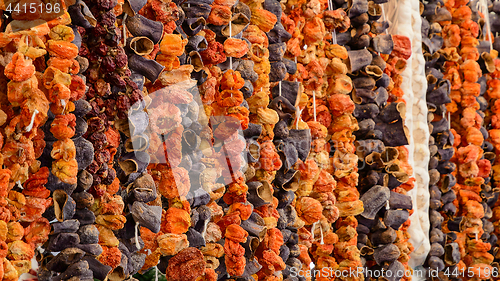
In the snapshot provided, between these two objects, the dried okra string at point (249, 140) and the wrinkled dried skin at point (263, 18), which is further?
the wrinkled dried skin at point (263, 18)

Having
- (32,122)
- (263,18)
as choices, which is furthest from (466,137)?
(32,122)

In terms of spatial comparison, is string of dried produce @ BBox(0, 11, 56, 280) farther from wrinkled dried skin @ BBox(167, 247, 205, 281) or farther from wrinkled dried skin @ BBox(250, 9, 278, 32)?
wrinkled dried skin @ BBox(250, 9, 278, 32)

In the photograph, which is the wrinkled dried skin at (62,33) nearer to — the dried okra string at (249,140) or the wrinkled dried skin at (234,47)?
the dried okra string at (249,140)

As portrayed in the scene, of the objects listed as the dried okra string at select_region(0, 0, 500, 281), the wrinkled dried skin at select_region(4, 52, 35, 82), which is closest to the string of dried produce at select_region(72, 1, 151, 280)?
the dried okra string at select_region(0, 0, 500, 281)

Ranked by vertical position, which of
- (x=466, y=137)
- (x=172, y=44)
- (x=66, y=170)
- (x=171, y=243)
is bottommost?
(x=466, y=137)

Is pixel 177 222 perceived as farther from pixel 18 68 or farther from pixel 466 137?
pixel 466 137

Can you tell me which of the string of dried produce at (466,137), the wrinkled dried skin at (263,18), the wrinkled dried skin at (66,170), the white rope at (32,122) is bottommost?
the string of dried produce at (466,137)

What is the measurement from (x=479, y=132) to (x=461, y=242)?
332mm

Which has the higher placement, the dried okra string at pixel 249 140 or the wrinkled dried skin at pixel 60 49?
the wrinkled dried skin at pixel 60 49

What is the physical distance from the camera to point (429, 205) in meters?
1.44

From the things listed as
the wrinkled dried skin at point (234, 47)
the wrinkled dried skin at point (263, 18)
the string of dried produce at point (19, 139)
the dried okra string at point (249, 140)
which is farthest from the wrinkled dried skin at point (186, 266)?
the wrinkled dried skin at point (263, 18)

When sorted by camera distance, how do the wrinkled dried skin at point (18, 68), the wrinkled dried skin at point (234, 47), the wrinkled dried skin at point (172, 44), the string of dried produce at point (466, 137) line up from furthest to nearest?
1. the string of dried produce at point (466, 137)
2. the wrinkled dried skin at point (234, 47)
3. the wrinkled dried skin at point (172, 44)
4. the wrinkled dried skin at point (18, 68)

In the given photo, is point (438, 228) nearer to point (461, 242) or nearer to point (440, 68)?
point (461, 242)

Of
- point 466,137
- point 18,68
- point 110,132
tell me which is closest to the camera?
point 18,68
